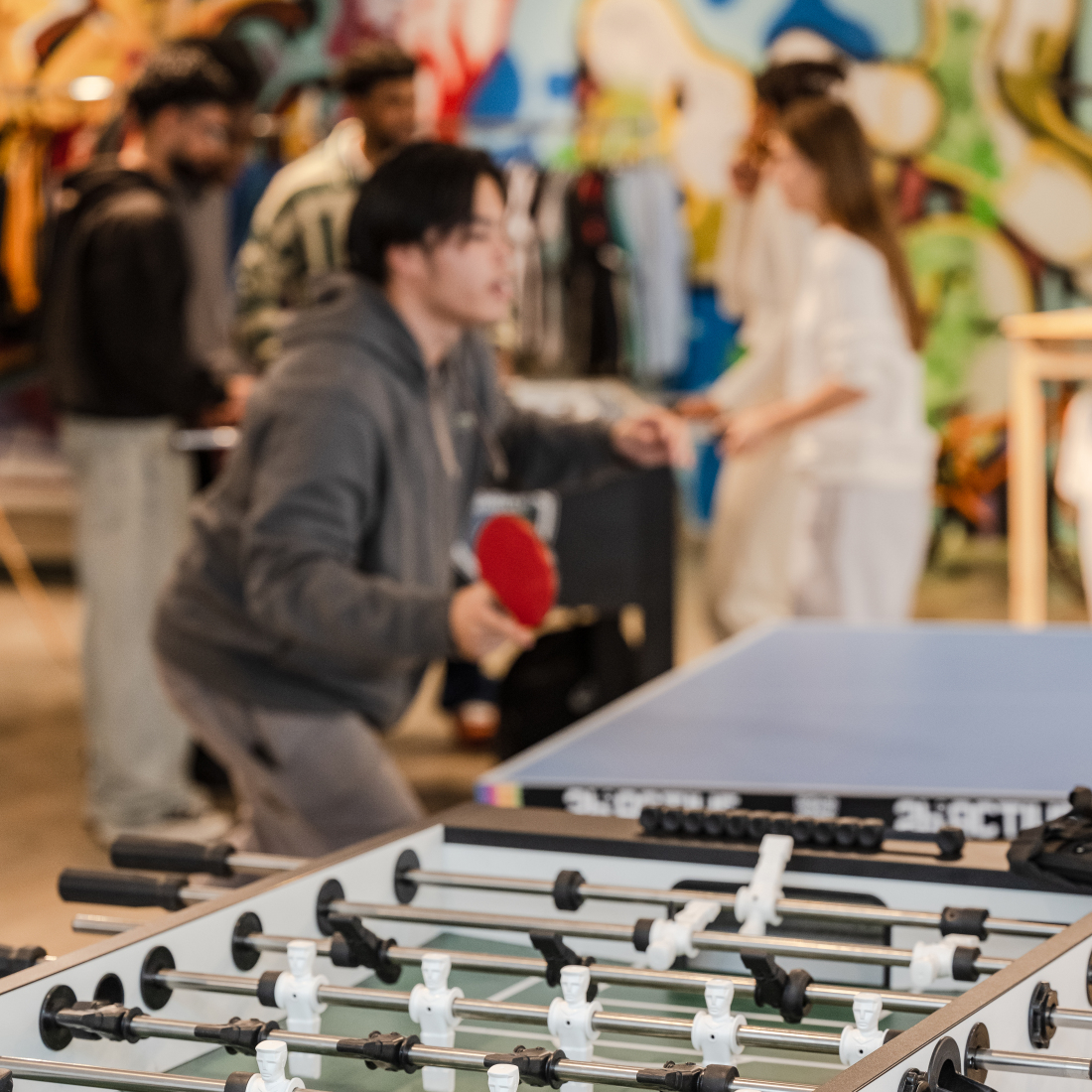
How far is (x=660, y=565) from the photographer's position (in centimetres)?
363

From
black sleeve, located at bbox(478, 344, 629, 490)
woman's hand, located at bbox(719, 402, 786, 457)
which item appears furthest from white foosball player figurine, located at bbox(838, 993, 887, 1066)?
woman's hand, located at bbox(719, 402, 786, 457)

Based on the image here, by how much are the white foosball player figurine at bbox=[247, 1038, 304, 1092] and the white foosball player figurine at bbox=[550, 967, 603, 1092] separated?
0.17 metres

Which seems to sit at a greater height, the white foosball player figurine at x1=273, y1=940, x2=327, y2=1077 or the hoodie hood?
the hoodie hood

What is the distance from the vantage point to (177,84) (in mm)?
3475

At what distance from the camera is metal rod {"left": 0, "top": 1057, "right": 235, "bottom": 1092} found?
886 mm

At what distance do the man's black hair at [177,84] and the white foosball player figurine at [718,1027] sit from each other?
289 cm

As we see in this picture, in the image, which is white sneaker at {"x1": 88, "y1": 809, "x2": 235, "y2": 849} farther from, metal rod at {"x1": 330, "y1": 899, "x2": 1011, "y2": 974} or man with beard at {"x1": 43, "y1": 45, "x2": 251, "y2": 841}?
metal rod at {"x1": 330, "y1": 899, "x2": 1011, "y2": 974}

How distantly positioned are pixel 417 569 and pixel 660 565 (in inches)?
60.3

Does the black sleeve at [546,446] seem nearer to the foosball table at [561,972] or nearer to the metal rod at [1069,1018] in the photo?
the foosball table at [561,972]

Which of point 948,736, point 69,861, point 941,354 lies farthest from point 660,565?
point 941,354

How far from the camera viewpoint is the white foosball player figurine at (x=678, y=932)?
1105mm

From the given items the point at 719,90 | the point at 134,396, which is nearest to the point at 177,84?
the point at 134,396

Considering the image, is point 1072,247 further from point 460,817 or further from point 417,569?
point 460,817

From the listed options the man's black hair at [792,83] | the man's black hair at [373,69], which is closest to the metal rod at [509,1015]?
the man's black hair at [792,83]
